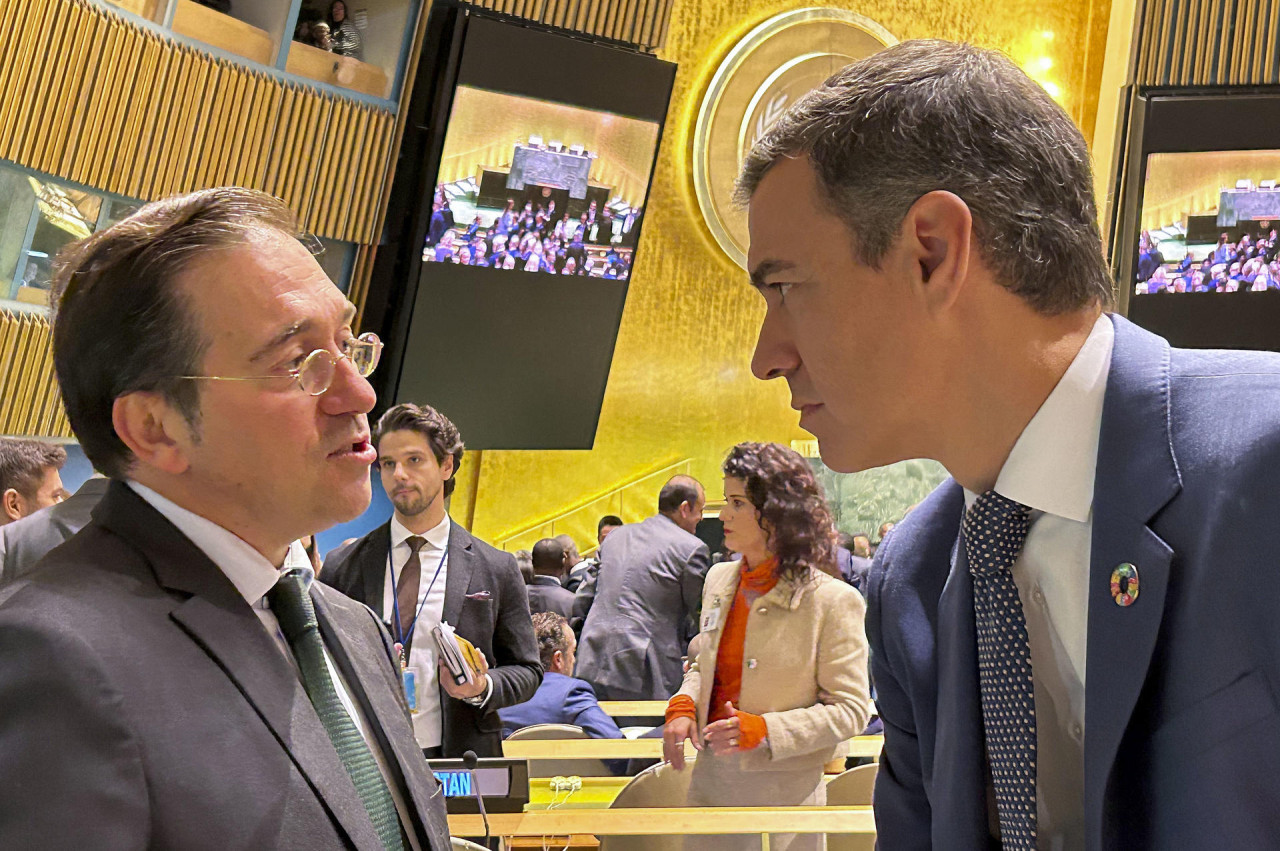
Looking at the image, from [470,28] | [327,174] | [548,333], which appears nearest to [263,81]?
[327,174]

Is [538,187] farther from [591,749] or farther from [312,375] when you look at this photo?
[312,375]

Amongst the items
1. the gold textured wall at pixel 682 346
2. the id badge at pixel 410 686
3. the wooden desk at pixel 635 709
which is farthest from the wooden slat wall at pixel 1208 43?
the id badge at pixel 410 686

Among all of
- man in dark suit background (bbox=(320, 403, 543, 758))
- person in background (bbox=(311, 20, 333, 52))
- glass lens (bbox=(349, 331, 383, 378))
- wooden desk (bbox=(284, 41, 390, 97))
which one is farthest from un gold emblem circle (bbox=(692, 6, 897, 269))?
glass lens (bbox=(349, 331, 383, 378))

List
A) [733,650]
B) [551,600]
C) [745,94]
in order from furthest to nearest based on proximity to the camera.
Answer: [745,94], [551,600], [733,650]

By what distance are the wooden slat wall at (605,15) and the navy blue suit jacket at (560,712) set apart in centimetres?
665

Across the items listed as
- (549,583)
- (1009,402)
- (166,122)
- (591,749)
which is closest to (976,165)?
(1009,402)

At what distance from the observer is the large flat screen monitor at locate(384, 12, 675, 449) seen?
32.2ft

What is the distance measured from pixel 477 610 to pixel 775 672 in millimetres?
1010

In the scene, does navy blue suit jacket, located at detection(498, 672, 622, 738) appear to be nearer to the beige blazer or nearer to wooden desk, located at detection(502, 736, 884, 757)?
wooden desk, located at detection(502, 736, 884, 757)

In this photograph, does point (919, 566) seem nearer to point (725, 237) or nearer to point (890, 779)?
point (890, 779)

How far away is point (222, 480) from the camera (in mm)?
1593

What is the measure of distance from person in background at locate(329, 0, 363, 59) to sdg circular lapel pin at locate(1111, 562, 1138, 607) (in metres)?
9.49

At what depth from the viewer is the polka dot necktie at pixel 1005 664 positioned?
1.22 metres

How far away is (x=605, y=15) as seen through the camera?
34.7 ft
